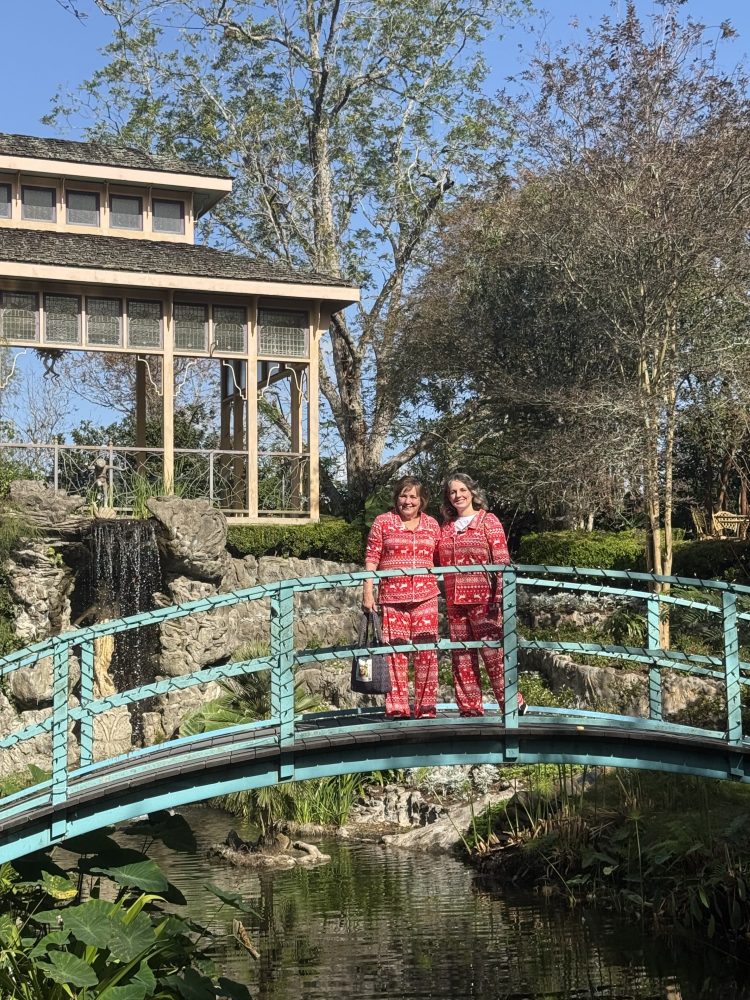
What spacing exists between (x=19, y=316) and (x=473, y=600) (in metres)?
13.8

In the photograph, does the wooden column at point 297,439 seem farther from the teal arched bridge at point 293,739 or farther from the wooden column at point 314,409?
the teal arched bridge at point 293,739

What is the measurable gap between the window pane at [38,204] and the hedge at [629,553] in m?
9.52

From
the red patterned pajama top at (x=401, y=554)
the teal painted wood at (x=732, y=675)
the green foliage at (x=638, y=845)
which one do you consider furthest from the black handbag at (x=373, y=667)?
the green foliage at (x=638, y=845)

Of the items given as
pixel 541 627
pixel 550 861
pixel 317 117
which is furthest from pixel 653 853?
pixel 317 117

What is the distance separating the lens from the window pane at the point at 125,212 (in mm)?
23333

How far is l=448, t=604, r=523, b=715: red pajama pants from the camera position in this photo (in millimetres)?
8500

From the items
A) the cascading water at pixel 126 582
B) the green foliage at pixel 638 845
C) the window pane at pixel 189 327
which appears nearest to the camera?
the green foliage at pixel 638 845

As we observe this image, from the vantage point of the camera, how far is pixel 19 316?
2052 cm

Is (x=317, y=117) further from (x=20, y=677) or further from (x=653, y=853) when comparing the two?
(x=653, y=853)

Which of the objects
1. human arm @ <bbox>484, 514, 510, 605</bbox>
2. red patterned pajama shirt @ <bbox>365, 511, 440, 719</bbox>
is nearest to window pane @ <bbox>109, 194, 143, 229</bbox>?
red patterned pajama shirt @ <bbox>365, 511, 440, 719</bbox>

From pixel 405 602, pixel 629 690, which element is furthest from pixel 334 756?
pixel 629 690

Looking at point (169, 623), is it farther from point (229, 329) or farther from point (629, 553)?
point (629, 553)

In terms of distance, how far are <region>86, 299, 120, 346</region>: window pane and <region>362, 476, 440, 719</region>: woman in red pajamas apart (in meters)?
13.5

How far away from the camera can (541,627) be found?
63.7ft
